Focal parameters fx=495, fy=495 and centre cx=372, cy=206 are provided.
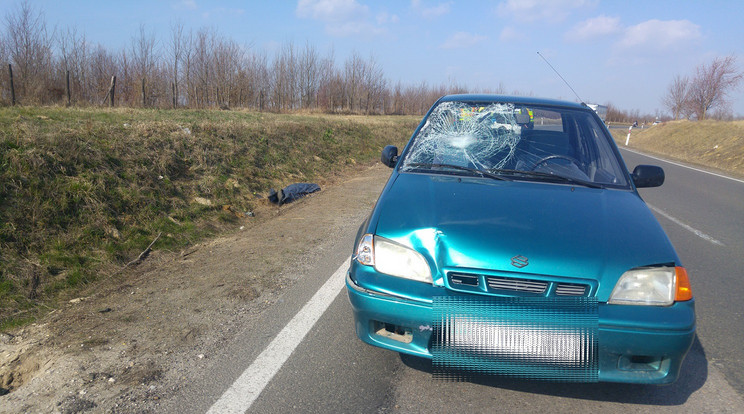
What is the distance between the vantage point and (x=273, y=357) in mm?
3086

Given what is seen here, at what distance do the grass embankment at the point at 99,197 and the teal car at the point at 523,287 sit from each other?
3.02 m

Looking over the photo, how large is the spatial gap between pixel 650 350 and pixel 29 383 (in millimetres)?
3312

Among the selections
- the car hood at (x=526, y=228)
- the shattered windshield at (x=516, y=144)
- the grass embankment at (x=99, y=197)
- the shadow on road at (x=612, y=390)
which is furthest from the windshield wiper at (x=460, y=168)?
the grass embankment at (x=99, y=197)

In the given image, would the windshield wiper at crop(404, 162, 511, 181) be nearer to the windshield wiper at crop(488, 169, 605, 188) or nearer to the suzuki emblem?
the windshield wiper at crop(488, 169, 605, 188)

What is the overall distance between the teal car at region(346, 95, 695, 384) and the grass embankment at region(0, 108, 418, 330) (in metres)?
3.02

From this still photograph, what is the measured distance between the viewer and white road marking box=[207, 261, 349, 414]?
2.59 metres

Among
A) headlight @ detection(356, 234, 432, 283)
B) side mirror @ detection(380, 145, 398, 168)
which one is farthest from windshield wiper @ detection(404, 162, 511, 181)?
headlight @ detection(356, 234, 432, 283)

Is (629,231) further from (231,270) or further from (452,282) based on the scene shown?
(231,270)

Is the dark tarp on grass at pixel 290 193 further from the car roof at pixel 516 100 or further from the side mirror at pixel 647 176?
the side mirror at pixel 647 176

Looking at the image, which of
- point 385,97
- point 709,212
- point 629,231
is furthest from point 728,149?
point 385,97

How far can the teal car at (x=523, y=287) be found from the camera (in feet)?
7.78

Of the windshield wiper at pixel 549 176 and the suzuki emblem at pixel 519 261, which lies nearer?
the suzuki emblem at pixel 519 261

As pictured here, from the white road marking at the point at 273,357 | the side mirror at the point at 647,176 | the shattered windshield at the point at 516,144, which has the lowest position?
the white road marking at the point at 273,357

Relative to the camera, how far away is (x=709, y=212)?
8.91 meters
